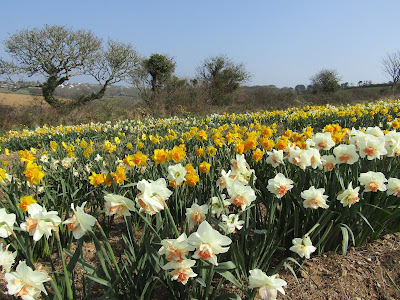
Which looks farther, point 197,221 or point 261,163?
point 261,163

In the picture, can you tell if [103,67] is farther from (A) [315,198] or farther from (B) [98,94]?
(A) [315,198]

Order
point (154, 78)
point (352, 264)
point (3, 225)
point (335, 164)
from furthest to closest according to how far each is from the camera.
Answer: point (154, 78) → point (335, 164) → point (352, 264) → point (3, 225)

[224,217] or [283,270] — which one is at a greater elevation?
[224,217]

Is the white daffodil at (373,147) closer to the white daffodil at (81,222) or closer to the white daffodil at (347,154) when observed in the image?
the white daffodil at (347,154)

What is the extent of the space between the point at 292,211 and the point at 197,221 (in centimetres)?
90

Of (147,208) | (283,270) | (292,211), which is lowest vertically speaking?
(283,270)

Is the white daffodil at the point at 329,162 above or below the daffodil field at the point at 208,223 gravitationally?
above

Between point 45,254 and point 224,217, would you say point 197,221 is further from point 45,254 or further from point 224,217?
point 45,254

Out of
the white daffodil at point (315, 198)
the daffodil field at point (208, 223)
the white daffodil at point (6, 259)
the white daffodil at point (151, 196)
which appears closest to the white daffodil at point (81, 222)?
the daffodil field at point (208, 223)

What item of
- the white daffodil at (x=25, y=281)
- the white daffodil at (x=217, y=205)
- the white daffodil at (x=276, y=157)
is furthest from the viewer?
the white daffodil at (x=276, y=157)

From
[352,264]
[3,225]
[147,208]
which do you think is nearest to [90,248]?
[3,225]

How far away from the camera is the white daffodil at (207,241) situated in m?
1.05

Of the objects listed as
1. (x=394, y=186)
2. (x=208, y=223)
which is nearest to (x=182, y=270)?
(x=208, y=223)

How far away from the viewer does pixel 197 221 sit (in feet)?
Result: 4.33
